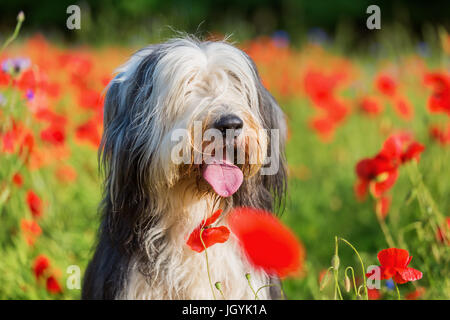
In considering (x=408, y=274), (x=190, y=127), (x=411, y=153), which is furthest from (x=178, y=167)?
(x=411, y=153)

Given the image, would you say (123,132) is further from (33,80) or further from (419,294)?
(419,294)

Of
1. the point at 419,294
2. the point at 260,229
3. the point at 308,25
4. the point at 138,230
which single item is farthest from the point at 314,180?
the point at 308,25

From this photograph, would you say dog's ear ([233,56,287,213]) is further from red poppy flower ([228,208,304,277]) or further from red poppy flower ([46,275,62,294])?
red poppy flower ([46,275,62,294])

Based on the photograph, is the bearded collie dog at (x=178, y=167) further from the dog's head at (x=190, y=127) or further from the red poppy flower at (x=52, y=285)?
the red poppy flower at (x=52, y=285)

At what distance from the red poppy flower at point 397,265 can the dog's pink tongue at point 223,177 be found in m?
0.63

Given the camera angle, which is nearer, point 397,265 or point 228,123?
point 397,265

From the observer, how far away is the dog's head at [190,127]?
2.20 metres

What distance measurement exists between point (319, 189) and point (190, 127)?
2.87m

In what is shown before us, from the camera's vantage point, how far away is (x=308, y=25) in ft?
43.8

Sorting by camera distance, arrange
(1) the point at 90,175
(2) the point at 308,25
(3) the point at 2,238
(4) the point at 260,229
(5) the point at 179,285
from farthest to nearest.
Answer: (2) the point at 308,25 → (1) the point at 90,175 → (3) the point at 2,238 → (5) the point at 179,285 → (4) the point at 260,229

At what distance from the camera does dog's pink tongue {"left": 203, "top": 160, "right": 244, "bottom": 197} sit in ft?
7.21

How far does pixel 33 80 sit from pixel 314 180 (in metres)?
2.81

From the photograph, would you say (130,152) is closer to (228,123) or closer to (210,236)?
(228,123)

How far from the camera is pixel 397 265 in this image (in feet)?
6.26
